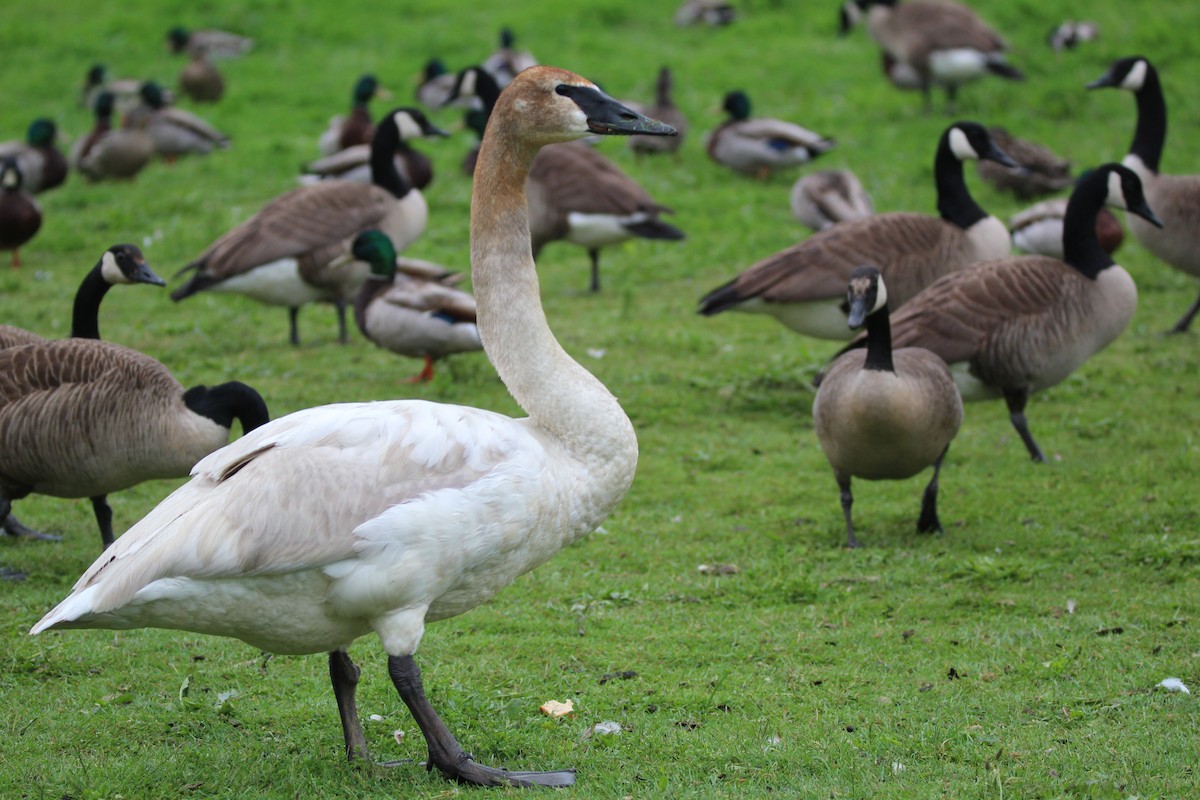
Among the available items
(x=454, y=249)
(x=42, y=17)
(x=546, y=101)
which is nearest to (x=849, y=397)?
(x=546, y=101)

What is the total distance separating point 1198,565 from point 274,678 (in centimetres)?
482

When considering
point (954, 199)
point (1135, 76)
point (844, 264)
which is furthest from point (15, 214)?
point (1135, 76)

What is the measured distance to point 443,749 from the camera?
15.2 feet

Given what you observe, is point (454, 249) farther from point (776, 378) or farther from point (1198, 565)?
point (1198, 565)

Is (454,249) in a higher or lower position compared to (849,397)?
lower

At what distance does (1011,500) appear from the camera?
8383 mm

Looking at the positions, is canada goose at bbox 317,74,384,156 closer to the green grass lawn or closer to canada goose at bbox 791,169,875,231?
the green grass lawn

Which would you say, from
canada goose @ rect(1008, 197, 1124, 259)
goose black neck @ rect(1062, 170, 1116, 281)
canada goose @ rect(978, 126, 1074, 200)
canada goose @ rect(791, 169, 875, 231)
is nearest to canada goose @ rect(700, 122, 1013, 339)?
goose black neck @ rect(1062, 170, 1116, 281)

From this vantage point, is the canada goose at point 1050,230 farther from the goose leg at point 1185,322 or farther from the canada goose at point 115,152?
the canada goose at point 115,152

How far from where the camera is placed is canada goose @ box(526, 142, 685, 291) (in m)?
13.3

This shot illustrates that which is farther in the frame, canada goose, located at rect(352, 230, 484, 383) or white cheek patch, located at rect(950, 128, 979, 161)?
white cheek patch, located at rect(950, 128, 979, 161)

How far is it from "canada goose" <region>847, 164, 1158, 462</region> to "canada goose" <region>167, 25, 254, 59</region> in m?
17.0

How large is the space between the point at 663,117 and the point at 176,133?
6868mm

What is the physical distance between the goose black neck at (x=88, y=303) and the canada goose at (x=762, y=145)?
1009 cm
